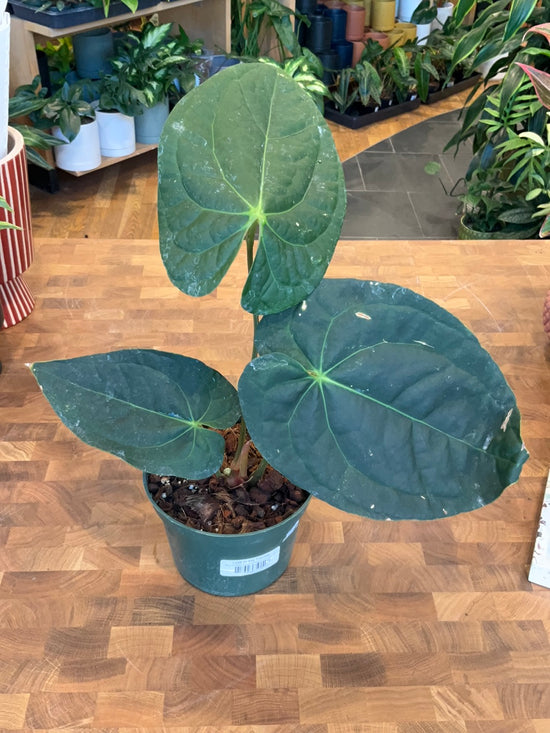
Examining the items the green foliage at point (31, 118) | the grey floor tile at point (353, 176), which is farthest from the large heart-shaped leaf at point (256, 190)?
the grey floor tile at point (353, 176)

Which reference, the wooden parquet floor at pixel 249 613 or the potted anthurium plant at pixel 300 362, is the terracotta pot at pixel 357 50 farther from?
the potted anthurium plant at pixel 300 362

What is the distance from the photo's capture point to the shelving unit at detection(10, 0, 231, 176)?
8.43 feet

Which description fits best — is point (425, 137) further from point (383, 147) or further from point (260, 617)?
point (260, 617)

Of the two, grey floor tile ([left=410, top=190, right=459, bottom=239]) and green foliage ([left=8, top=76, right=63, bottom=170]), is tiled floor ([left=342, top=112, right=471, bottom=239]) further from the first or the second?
green foliage ([left=8, top=76, right=63, bottom=170])

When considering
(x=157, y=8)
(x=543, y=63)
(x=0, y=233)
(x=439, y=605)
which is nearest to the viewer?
(x=439, y=605)

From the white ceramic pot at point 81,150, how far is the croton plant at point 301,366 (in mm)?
2256

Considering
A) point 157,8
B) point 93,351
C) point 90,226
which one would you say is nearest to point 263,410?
point 93,351

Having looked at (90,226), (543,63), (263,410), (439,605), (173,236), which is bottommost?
(90,226)

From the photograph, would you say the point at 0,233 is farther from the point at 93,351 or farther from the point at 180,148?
the point at 180,148

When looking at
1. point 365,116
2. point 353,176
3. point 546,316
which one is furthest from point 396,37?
point 546,316

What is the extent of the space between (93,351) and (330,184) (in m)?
0.69

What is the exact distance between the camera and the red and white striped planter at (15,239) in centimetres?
126

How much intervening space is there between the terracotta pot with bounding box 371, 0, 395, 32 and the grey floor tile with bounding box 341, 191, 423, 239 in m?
1.38

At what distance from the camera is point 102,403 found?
0.78 m
